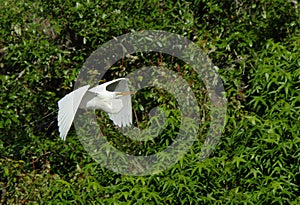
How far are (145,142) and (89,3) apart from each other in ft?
3.00

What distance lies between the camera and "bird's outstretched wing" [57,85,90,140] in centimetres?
269

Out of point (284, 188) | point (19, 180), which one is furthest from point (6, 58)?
point (284, 188)

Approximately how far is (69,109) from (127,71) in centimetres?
120

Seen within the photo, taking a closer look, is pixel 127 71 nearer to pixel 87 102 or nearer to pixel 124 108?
pixel 124 108

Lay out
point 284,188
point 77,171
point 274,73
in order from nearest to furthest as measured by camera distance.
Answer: point 284,188 < point 274,73 < point 77,171

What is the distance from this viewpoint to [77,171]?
385 centimetres

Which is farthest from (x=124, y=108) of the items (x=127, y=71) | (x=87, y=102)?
(x=127, y=71)

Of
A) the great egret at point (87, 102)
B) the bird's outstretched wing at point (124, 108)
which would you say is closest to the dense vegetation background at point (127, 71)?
the bird's outstretched wing at point (124, 108)

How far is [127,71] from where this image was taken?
394 centimetres

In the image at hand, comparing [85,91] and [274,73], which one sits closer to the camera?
[85,91]

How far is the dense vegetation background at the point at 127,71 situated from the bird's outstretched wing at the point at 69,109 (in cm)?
72

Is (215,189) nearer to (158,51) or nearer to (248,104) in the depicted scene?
(248,104)

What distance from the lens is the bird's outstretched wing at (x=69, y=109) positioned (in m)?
2.69

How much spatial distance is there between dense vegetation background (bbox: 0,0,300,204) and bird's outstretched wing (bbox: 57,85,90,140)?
0.72 meters
